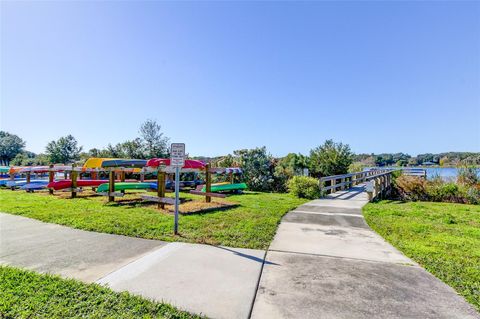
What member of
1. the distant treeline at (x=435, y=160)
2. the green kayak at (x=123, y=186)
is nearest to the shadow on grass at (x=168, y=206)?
the green kayak at (x=123, y=186)

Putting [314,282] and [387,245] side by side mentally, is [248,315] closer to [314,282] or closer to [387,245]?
[314,282]

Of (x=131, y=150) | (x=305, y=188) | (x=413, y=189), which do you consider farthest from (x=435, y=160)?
(x=131, y=150)

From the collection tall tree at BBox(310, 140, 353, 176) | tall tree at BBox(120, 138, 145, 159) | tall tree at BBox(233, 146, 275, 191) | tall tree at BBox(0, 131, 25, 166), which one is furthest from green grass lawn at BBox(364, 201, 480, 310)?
tall tree at BBox(0, 131, 25, 166)

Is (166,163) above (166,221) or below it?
above

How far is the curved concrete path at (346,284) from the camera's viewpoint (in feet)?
8.54

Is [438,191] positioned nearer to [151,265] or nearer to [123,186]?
[151,265]

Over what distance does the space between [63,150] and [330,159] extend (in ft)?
99.7

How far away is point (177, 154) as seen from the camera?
5.65m

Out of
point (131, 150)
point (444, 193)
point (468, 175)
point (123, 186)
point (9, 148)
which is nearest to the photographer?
point (123, 186)

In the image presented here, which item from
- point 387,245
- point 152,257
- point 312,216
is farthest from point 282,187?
point 152,257

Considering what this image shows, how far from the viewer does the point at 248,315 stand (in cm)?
248

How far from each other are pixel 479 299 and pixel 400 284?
803mm

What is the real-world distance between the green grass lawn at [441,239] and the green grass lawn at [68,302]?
368 cm

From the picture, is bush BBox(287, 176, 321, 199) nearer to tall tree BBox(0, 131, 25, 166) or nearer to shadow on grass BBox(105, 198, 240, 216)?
shadow on grass BBox(105, 198, 240, 216)
